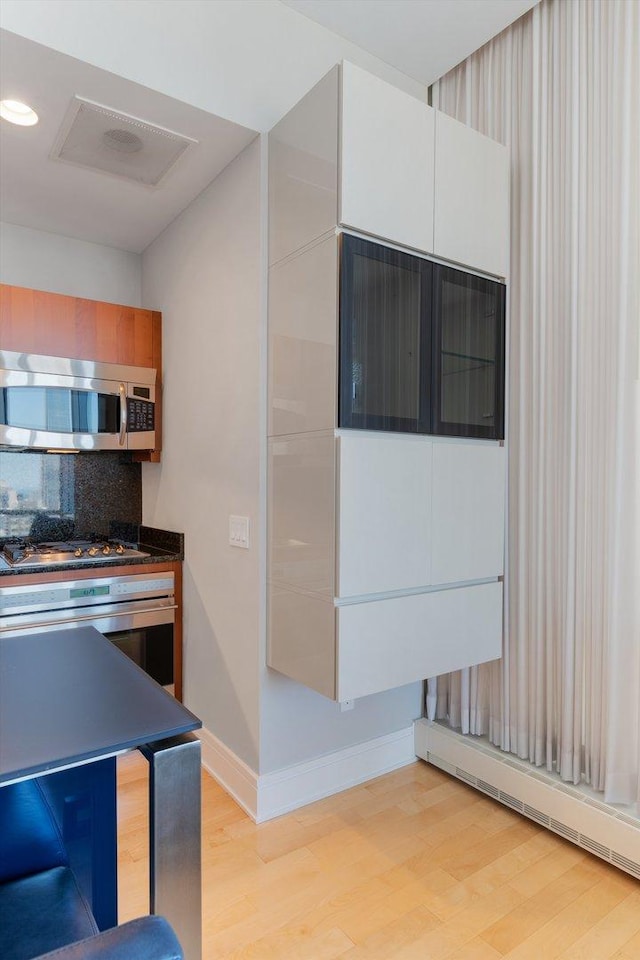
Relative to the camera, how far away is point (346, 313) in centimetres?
188

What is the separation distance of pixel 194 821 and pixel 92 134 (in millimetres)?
2353

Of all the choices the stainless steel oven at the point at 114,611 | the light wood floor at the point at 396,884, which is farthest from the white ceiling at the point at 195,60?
the light wood floor at the point at 396,884

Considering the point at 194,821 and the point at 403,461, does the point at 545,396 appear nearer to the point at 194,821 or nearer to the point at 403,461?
the point at 403,461

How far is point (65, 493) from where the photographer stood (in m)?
3.20

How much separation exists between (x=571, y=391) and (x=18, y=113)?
2209 millimetres

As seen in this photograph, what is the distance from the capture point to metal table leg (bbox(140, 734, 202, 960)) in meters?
0.86

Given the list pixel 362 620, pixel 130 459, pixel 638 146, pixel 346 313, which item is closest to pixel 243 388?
pixel 346 313

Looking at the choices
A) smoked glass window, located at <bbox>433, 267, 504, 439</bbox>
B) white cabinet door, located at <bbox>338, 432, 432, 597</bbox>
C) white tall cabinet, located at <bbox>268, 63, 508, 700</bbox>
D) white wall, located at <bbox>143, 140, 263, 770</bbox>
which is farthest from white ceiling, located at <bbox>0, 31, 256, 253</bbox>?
white cabinet door, located at <bbox>338, 432, 432, 597</bbox>

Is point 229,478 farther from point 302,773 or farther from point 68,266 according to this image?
point 68,266

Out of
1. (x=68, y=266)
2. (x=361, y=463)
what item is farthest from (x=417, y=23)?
(x=68, y=266)

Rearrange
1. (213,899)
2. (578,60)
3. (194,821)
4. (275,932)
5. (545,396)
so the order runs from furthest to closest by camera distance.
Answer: (545,396), (578,60), (213,899), (275,932), (194,821)

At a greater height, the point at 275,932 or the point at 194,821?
the point at 194,821

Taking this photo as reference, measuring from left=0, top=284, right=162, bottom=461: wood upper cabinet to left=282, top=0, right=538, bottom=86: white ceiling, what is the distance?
153cm

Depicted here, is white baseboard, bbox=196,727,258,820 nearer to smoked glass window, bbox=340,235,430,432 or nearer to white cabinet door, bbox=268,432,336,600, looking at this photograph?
white cabinet door, bbox=268,432,336,600
